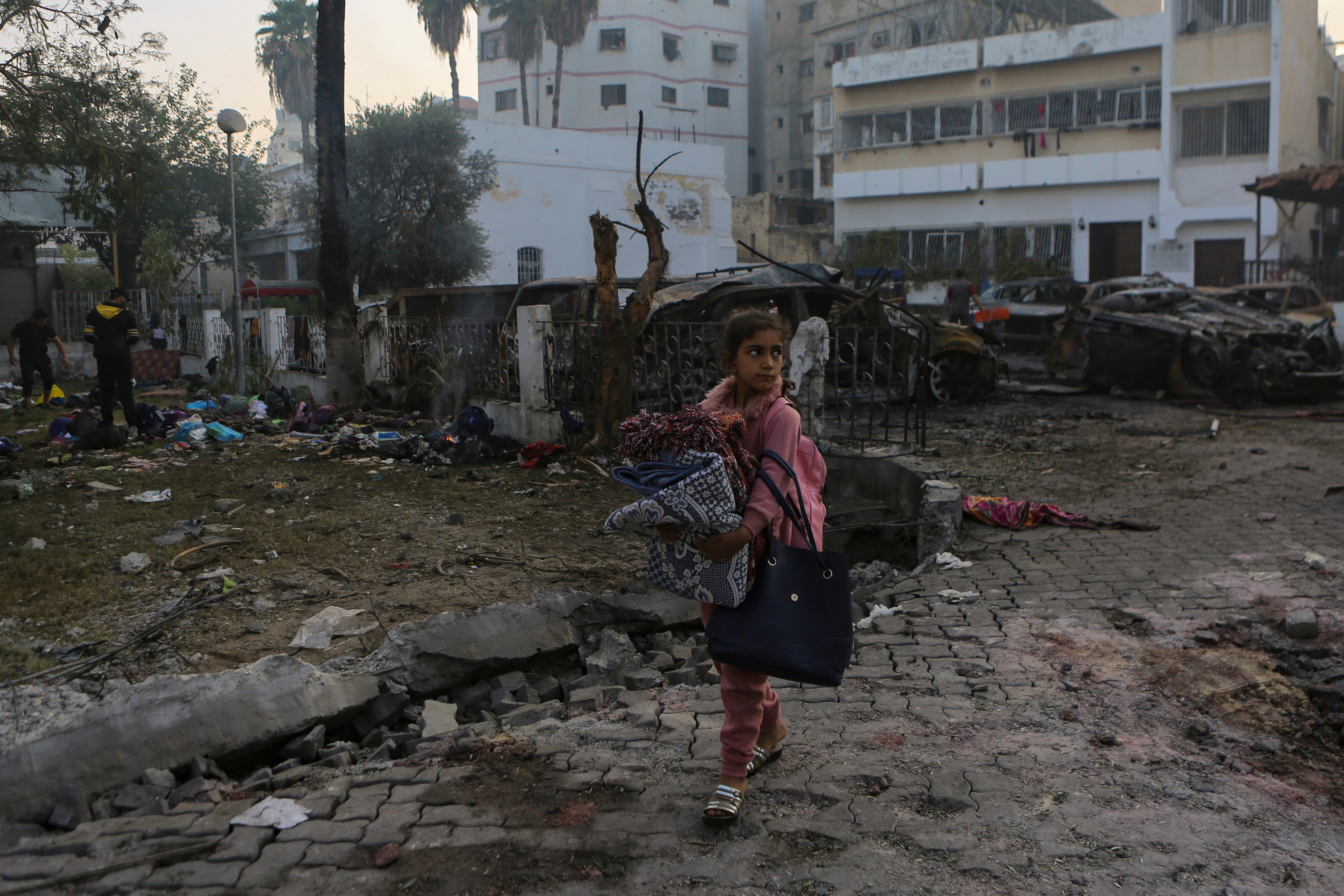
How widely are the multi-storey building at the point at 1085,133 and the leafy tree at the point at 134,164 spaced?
20.3 m

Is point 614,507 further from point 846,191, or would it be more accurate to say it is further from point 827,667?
point 846,191

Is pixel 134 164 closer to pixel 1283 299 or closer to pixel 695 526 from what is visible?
pixel 695 526

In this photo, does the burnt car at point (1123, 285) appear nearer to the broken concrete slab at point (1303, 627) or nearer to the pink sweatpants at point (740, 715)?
the broken concrete slab at point (1303, 627)

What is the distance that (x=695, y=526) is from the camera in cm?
263

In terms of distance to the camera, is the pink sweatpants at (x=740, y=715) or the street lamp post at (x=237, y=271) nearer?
the pink sweatpants at (x=740, y=715)

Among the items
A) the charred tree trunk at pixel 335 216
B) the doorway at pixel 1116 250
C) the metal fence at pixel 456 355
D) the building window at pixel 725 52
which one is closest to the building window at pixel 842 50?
the building window at pixel 725 52

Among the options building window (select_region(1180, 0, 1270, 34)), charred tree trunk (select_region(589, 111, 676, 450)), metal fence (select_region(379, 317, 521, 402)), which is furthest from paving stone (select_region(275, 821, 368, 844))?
building window (select_region(1180, 0, 1270, 34))

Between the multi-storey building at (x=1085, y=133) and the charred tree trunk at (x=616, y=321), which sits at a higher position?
the multi-storey building at (x=1085, y=133)

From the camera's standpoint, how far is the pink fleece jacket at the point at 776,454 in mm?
2666

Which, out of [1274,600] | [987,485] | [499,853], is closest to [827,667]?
[499,853]

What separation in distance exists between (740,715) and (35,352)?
1524 cm

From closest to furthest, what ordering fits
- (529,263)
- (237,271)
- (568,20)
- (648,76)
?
(237,271), (529,263), (568,20), (648,76)

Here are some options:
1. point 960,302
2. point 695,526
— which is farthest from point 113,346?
point 960,302

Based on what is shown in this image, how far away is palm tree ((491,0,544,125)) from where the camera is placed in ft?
138
